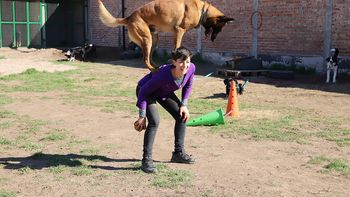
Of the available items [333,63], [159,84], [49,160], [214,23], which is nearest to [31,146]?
[49,160]

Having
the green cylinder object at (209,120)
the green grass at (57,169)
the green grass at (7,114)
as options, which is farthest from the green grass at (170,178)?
the green grass at (7,114)

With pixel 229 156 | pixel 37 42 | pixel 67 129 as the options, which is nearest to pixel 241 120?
pixel 229 156

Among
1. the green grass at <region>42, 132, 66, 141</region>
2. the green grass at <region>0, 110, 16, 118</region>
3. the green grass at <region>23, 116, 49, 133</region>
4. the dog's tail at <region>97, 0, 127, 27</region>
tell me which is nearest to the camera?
the green grass at <region>42, 132, 66, 141</region>

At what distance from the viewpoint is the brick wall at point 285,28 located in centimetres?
1434

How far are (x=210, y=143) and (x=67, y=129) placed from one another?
2411 millimetres

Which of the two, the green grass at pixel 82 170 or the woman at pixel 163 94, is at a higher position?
the woman at pixel 163 94

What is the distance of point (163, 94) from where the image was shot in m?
5.14

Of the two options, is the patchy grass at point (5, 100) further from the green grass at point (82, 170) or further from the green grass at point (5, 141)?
the green grass at point (82, 170)

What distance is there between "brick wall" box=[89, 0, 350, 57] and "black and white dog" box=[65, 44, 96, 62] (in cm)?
549

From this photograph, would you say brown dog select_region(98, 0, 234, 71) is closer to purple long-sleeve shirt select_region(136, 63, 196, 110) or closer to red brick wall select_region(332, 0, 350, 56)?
purple long-sleeve shirt select_region(136, 63, 196, 110)

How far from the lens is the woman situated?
4801mm

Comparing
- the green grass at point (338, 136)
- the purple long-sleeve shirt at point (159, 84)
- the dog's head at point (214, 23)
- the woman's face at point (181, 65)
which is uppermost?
the dog's head at point (214, 23)

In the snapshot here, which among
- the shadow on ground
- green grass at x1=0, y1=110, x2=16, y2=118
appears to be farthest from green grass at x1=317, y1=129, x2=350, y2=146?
green grass at x1=0, y1=110, x2=16, y2=118

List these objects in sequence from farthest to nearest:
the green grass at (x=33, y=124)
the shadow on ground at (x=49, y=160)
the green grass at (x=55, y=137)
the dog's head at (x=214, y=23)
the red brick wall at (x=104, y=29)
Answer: the red brick wall at (x=104, y=29) → the dog's head at (x=214, y=23) → the green grass at (x=33, y=124) → the green grass at (x=55, y=137) → the shadow on ground at (x=49, y=160)
